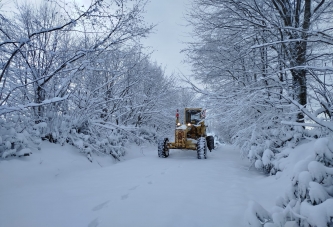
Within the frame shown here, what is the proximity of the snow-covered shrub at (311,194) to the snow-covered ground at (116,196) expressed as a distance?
0.63 metres

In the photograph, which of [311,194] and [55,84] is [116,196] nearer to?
[311,194]

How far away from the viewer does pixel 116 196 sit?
122 inches

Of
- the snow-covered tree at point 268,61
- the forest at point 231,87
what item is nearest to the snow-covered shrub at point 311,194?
the forest at point 231,87

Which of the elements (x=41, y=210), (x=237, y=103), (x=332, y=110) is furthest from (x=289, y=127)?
(x=41, y=210)

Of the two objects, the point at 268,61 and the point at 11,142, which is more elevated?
the point at 268,61

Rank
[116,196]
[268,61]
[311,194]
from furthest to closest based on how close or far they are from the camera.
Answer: [268,61] → [116,196] → [311,194]

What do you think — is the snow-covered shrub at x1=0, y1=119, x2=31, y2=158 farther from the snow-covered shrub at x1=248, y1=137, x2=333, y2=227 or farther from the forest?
the snow-covered shrub at x1=248, y1=137, x2=333, y2=227

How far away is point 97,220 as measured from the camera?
233cm

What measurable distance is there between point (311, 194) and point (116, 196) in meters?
2.42

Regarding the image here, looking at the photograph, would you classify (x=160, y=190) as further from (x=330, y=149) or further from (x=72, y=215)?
(x=330, y=149)

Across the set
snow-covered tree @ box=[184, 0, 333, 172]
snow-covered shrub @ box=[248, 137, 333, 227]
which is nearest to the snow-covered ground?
snow-covered shrub @ box=[248, 137, 333, 227]

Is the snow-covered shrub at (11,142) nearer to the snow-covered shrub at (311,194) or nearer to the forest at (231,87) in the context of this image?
the forest at (231,87)

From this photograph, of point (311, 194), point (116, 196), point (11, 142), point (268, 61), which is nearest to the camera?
point (311, 194)

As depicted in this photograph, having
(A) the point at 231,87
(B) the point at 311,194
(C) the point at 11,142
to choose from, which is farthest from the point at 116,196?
(A) the point at 231,87
